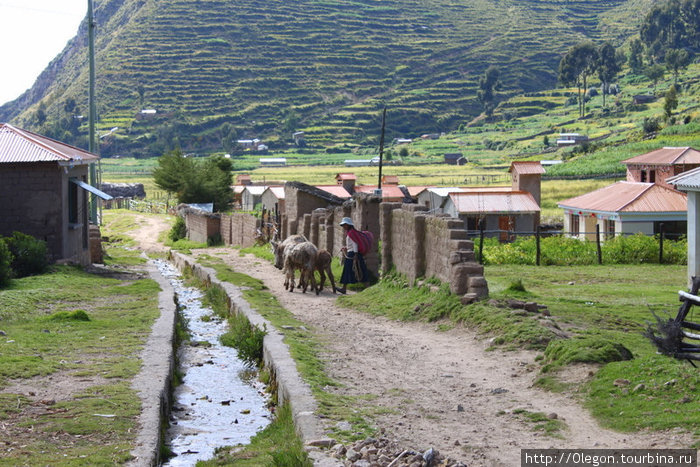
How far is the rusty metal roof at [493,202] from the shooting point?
47.3m

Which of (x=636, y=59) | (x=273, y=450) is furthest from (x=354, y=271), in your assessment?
(x=636, y=59)

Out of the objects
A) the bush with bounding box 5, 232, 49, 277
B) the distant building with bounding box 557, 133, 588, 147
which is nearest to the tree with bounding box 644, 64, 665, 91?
the distant building with bounding box 557, 133, 588, 147

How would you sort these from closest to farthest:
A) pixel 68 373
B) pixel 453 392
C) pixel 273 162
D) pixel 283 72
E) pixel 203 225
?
1. pixel 453 392
2. pixel 68 373
3. pixel 203 225
4. pixel 273 162
5. pixel 283 72

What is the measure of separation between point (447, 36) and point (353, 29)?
20.7 m

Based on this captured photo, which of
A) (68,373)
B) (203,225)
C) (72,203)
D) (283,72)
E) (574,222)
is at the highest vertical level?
(283,72)

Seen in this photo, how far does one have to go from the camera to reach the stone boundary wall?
8250 millimetres

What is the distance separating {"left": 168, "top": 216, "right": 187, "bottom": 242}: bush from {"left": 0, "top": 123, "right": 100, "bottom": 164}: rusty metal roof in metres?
23.2

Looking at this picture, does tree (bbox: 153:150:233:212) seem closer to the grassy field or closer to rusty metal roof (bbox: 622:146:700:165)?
rusty metal roof (bbox: 622:146:700:165)

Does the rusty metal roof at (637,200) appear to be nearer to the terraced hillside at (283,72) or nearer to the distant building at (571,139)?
the distant building at (571,139)

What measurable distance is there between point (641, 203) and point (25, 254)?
28.7 metres

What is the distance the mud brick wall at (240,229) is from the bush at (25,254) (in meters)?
16.0

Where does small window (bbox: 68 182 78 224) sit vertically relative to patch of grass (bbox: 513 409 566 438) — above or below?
above

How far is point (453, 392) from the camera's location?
398 inches

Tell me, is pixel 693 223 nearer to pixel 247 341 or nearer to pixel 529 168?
pixel 247 341
